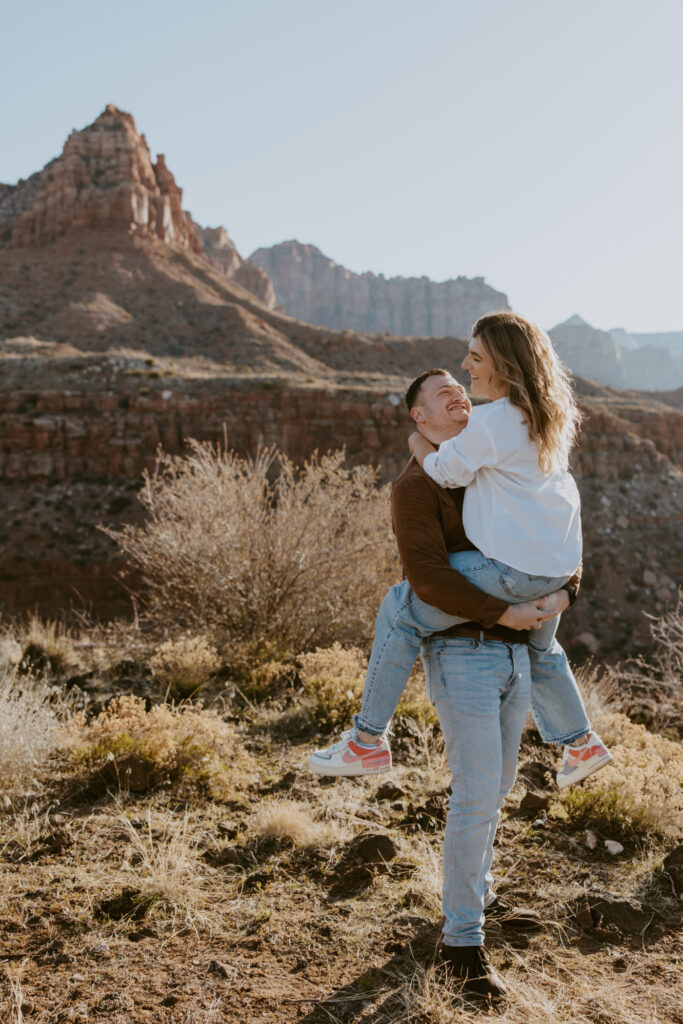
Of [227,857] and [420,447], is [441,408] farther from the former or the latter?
[227,857]

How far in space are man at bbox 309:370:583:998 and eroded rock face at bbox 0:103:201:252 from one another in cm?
5709

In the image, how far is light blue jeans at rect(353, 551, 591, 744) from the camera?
2307mm

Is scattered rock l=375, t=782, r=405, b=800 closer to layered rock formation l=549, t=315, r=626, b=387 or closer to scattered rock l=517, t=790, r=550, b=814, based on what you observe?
scattered rock l=517, t=790, r=550, b=814

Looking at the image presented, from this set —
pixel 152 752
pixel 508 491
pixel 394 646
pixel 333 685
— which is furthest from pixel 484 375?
pixel 333 685

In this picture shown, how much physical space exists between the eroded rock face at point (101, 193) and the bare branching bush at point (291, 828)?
56.5m

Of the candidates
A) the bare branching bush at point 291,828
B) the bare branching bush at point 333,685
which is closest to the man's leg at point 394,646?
the bare branching bush at point 291,828

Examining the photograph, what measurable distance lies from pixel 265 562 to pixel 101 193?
56.9 m

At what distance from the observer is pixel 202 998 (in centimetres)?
228

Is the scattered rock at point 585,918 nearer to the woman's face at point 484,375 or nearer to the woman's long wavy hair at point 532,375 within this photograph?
the woman's long wavy hair at point 532,375

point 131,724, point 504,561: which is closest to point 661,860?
point 504,561

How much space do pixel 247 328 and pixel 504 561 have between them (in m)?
42.5

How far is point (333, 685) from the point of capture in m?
5.27

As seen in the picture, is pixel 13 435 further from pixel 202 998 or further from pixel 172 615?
pixel 202 998

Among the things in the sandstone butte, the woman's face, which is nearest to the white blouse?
the woman's face
